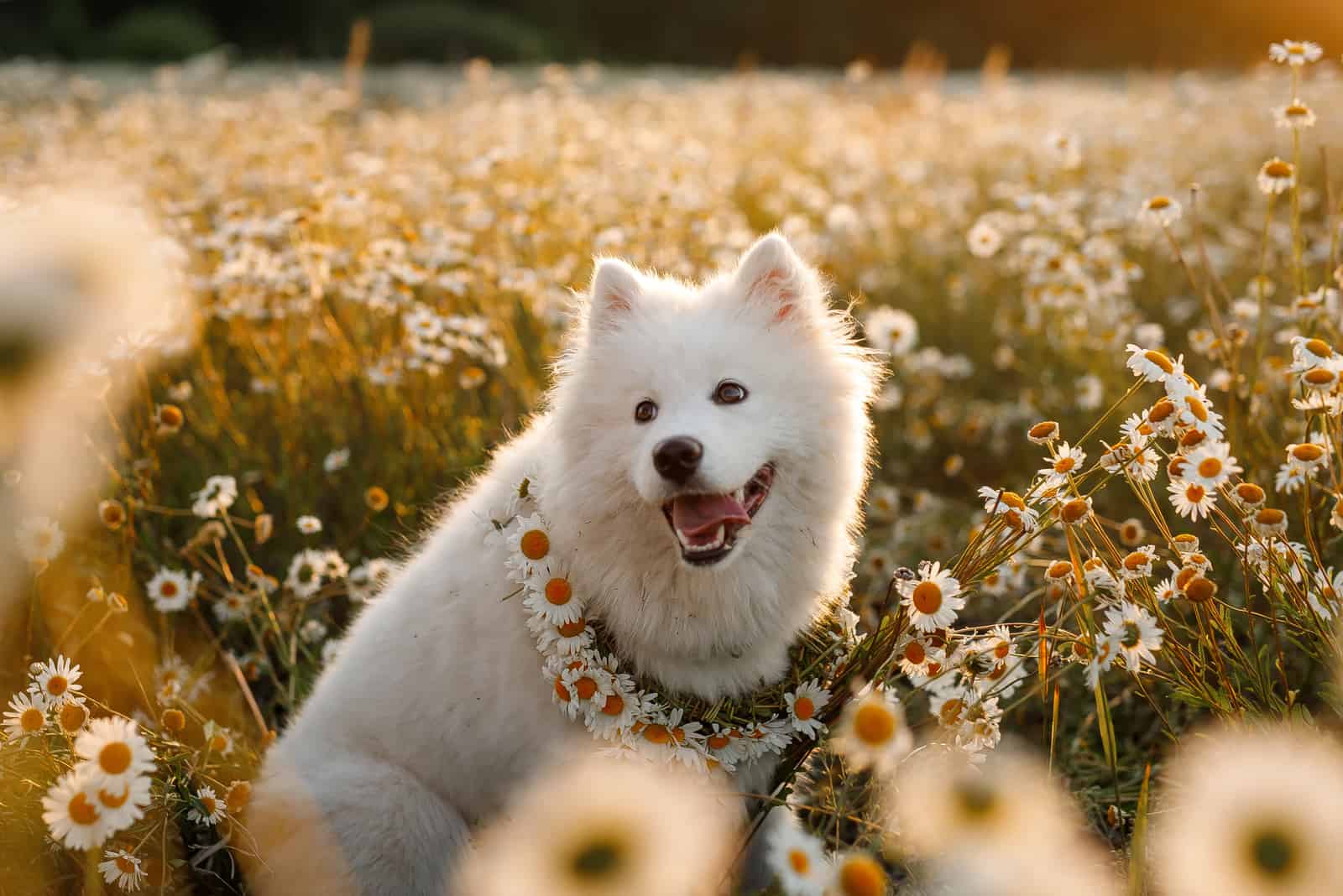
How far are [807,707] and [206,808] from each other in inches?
56.4

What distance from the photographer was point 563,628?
7.63ft

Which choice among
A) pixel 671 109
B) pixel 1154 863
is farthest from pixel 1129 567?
pixel 671 109

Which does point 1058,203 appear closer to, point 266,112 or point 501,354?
point 501,354

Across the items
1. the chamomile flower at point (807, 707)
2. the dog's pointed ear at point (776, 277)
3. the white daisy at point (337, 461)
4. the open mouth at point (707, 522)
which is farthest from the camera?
the white daisy at point (337, 461)

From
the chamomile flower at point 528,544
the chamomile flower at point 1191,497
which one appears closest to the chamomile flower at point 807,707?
the chamomile flower at point 528,544

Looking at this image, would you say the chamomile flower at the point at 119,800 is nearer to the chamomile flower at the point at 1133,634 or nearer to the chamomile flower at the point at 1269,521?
the chamomile flower at the point at 1133,634

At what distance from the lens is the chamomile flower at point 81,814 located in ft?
5.08

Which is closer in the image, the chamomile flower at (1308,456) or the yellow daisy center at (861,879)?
the yellow daisy center at (861,879)

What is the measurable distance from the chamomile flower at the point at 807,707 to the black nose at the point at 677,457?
25.9 inches

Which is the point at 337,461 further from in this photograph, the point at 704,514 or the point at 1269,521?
the point at 1269,521

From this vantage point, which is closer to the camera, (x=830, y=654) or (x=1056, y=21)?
(x=830, y=654)

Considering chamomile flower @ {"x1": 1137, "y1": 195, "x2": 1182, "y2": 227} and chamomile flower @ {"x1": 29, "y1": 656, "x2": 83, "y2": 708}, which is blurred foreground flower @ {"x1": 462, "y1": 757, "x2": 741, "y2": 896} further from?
chamomile flower @ {"x1": 1137, "y1": 195, "x2": 1182, "y2": 227}

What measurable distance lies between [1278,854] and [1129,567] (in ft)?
3.29

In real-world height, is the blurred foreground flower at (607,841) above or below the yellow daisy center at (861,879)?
below
